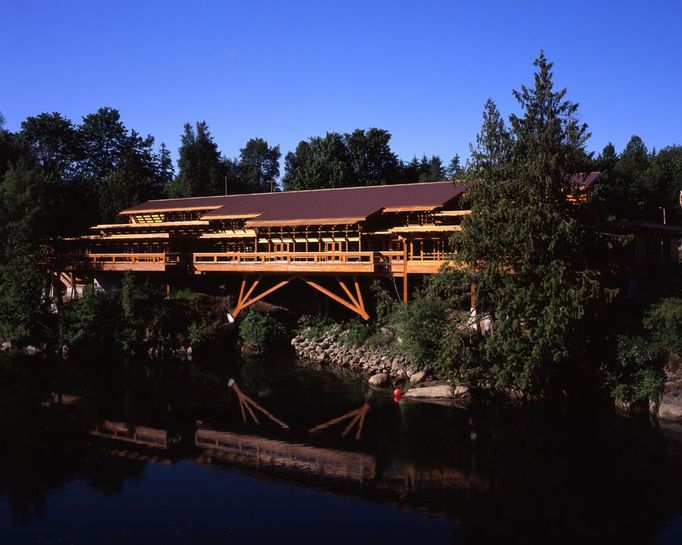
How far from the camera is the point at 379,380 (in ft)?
84.9

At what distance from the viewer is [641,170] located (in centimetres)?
5744

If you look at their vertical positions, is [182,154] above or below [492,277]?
above

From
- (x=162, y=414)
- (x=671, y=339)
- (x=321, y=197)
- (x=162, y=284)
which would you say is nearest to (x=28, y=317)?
(x=162, y=284)

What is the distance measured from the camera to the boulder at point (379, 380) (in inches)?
1016

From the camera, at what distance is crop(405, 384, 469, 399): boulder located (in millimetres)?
23250

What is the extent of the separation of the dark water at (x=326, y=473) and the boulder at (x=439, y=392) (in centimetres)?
85

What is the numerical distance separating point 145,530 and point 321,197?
2608 cm

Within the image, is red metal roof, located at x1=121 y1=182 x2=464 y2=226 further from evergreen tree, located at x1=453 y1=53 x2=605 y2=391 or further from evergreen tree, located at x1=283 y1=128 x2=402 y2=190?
evergreen tree, located at x1=283 y1=128 x2=402 y2=190

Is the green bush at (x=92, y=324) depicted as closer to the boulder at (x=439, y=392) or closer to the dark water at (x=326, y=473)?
the dark water at (x=326, y=473)

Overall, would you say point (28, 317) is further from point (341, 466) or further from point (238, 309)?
point (341, 466)

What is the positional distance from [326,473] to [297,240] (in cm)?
1847

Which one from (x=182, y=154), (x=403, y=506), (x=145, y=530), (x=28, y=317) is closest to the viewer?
(x=145, y=530)

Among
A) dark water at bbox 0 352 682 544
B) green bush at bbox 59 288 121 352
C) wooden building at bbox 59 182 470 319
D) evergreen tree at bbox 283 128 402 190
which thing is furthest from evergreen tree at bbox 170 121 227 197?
dark water at bbox 0 352 682 544

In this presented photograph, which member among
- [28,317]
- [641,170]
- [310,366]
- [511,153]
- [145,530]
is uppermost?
[641,170]
